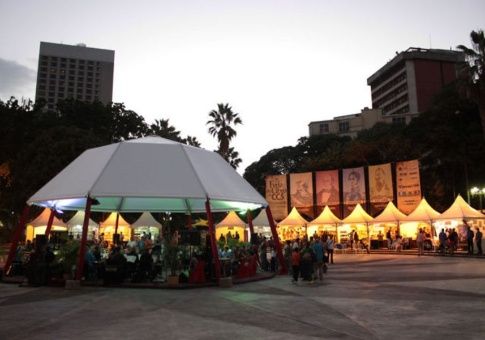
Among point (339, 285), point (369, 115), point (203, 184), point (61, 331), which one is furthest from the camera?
point (369, 115)

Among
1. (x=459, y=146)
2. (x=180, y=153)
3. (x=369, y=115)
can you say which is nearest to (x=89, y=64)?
(x=369, y=115)

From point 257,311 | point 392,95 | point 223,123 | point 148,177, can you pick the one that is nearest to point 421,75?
point 392,95

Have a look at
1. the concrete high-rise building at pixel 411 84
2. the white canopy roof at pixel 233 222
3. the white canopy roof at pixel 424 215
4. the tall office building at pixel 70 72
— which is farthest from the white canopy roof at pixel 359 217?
the tall office building at pixel 70 72

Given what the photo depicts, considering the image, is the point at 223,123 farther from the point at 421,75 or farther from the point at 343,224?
the point at 421,75

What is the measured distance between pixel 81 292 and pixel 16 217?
33178 millimetres

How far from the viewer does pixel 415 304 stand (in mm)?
10094

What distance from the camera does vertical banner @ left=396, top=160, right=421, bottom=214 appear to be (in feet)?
114

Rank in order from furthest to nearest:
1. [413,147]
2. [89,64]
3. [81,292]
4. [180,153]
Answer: [89,64] < [413,147] < [180,153] < [81,292]

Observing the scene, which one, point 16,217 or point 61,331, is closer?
point 61,331

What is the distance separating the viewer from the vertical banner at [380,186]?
36.8 meters

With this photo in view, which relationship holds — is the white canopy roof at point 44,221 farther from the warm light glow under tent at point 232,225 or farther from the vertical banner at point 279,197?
the vertical banner at point 279,197

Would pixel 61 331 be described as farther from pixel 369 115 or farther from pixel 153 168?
pixel 369 115

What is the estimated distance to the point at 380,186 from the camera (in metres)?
37.5

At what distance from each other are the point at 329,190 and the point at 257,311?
32258mm
